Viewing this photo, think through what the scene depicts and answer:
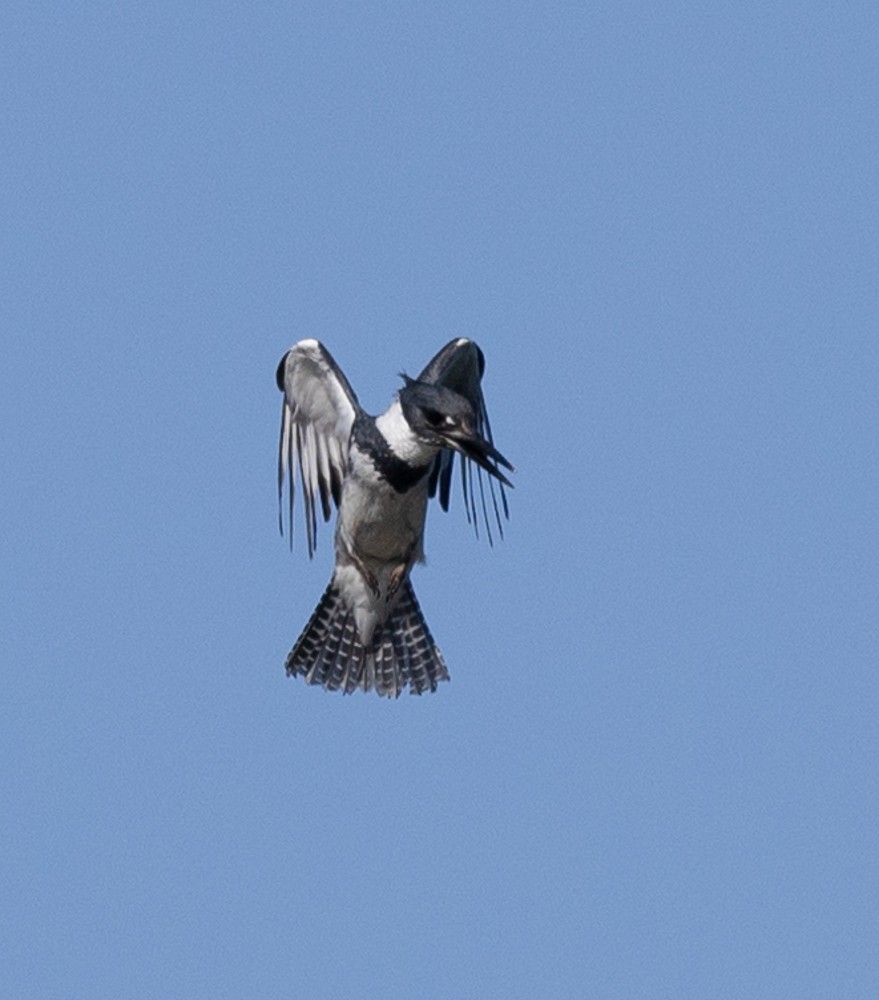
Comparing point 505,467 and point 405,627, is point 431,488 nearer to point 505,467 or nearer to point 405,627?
point 405,627

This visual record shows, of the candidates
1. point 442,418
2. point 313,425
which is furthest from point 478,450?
point 313,425

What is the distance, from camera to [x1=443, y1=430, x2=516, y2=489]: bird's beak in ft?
33.6

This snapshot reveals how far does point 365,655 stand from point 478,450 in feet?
5.96

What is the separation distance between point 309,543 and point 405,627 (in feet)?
2.67

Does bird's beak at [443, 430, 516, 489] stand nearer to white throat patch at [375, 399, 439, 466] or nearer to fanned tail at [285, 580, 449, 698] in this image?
white throat patch at [375, 399, 439, 466]

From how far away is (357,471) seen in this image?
1082cm

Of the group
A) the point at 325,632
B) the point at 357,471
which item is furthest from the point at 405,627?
the point at 357,471

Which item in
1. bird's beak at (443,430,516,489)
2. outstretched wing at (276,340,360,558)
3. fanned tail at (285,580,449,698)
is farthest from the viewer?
fanned tail at (285,580,449,698)

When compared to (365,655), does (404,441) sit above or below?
above

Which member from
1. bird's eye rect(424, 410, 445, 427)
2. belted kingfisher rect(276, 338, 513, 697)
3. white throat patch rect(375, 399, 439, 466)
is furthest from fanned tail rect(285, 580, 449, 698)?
bird's eye rect(424, 410, 445, 427)

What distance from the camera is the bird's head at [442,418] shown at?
34.1ft

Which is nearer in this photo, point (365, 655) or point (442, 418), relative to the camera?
point (442, 418)

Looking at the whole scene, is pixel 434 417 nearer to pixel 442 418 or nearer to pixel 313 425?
pixel 442 418

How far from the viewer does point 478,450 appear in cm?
1034
